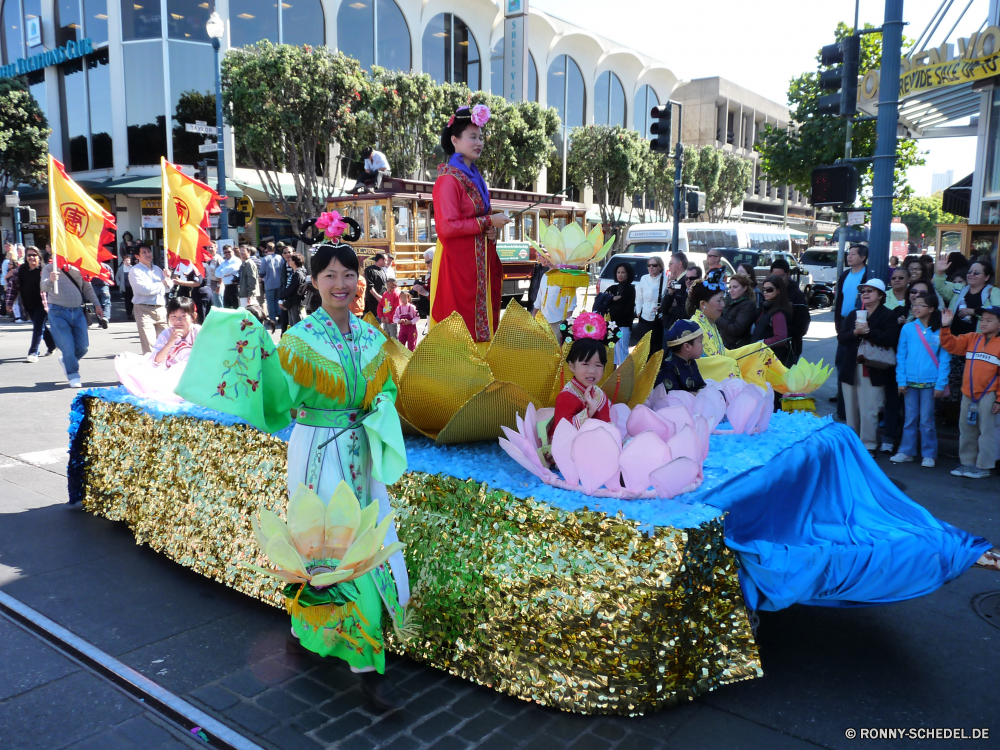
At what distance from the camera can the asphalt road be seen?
8.33ft

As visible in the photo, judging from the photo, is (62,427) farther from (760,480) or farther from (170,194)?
(760,480)

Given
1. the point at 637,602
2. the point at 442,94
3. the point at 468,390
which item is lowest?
the point at 637,602

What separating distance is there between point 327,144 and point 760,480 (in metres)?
21.8

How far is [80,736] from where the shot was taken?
2.58 m

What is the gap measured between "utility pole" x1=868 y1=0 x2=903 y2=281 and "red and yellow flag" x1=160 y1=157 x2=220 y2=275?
21.0 ft

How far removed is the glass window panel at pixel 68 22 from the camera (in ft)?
82.5

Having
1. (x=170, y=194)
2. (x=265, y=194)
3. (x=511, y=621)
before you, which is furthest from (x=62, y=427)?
(x=265, y=194)

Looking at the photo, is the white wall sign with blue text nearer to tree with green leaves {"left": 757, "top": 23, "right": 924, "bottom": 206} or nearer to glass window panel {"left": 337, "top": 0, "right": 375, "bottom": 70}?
glass window panel {"left": 337, "top": 0, "right": 375, "bottom": 70}

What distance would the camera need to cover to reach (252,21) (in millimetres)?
25031

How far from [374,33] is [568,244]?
28074 mm

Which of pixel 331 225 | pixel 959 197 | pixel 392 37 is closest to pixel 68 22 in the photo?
pixel 392 37

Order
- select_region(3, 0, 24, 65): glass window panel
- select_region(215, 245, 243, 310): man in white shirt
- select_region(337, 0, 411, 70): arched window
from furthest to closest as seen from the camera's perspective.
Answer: select_region(3, 0, 24, 65): glass window panel, select_region(337, 0, 411, 70): arched window, select_region(215, 245, 243, 310): man in white shirt

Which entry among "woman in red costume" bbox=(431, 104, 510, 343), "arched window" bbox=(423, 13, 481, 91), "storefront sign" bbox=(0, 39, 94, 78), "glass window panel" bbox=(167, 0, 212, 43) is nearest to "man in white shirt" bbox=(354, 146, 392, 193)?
"glass window panel" bbox=(167, 0, 212, 43)

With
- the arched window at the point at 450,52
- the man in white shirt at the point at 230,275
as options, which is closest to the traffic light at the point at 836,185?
the man in white shirt at the point at 230,275
